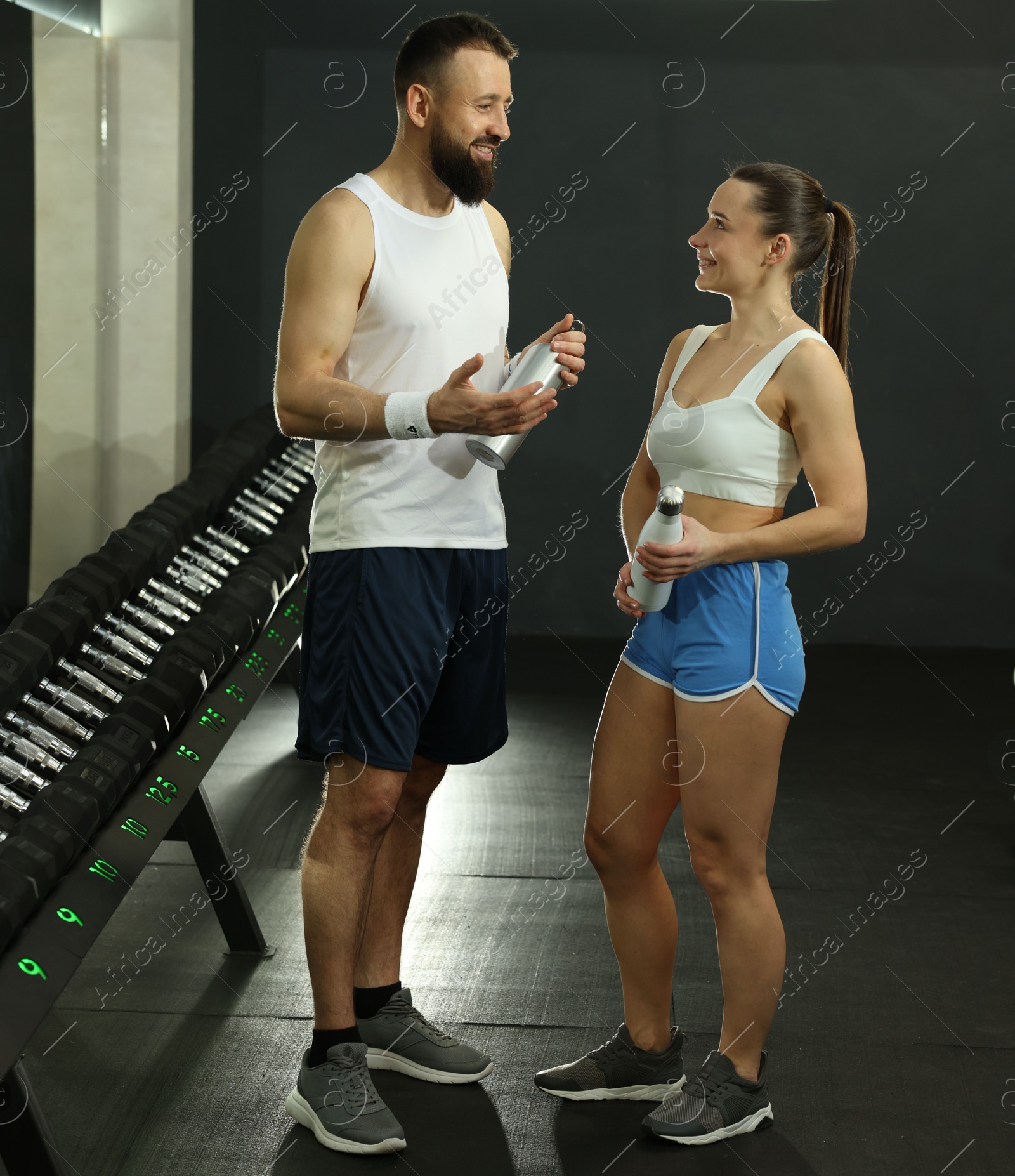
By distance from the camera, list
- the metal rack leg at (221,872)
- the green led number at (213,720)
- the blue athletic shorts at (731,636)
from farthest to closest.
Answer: the metal rack leg at (221,872)
the green led number at (213,720)
the blue athletic shorts at (731,636)

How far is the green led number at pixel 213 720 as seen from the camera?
230 centimetres

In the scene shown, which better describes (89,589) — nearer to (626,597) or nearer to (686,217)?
(626,597)

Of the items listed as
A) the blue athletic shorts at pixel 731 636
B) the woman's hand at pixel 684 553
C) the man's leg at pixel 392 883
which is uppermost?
the woman's hand at pixel 684 553

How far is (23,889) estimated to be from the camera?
1.53 meters

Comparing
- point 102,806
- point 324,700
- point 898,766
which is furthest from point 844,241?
point 898,766

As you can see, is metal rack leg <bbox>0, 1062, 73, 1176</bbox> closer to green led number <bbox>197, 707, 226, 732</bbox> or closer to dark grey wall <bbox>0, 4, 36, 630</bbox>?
green led number <bbox>197, 707, 226, 732</bbox>

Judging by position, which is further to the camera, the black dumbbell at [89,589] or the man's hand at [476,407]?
the black dumbbell at [89,589]

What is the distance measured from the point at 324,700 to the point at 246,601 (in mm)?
902

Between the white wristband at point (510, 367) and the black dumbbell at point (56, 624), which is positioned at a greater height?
the white wristband at point (510, 367)

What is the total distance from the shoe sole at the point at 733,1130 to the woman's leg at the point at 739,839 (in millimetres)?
70

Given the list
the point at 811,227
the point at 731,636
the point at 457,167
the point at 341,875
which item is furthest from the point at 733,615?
the point at 457,167

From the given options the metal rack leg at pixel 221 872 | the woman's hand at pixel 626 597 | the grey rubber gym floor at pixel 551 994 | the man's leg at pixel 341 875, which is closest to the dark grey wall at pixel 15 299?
the grey rubber gym floor at pixel 551 994

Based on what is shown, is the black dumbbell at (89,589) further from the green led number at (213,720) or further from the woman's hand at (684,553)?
the woman's hand at (684,553)

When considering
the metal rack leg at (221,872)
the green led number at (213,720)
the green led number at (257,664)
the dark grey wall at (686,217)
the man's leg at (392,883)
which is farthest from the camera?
the dark grey wall at (686,217)
